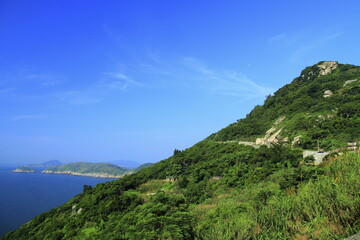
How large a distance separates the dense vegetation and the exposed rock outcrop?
3.52 meters

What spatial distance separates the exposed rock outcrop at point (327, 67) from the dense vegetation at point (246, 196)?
139 inches

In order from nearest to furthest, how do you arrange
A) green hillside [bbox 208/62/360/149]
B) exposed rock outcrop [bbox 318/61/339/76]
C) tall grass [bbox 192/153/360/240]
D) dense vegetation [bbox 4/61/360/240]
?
tall grass [bbox 192/153/360/240] < dense vegetation [bbox 4/61/360/240] < green hillside [bbox 208/62/360/149] < exposed rock outcrop [bbox 318/61/339/76]

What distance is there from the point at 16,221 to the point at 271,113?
78.9 meters

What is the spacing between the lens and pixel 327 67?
8725cm

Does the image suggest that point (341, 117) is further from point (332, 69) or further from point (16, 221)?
point (16, 221)

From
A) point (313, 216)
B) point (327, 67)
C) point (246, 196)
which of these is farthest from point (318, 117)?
point (327, 67)

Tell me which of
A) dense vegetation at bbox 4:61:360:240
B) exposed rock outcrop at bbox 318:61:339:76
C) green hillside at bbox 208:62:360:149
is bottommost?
dense vegetation at bbox 4:61:360:240

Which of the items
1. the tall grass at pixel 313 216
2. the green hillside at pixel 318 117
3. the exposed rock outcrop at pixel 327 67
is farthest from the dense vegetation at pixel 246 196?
the exposed rock outcrop at pixel 327 67

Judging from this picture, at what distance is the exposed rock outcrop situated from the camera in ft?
282

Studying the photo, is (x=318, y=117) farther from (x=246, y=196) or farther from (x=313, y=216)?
(x=313, y=216)

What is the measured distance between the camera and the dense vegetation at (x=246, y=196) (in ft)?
37.0

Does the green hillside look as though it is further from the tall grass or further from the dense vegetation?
the tall grass

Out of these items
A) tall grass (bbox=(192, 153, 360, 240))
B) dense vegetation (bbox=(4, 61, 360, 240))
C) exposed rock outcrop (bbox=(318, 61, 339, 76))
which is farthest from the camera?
exposed rock outcrop (bbox=(318, 61, 339, 76))

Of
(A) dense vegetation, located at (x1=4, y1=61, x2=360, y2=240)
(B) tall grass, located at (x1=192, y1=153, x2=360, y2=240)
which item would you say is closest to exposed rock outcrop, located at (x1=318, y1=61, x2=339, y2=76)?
(A) dense vegetation, located at (x1=4, y1=61, x2=360, y2=240)
